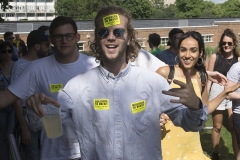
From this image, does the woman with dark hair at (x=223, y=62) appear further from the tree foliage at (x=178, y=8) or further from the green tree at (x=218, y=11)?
the green tree at (x=218, y=11)

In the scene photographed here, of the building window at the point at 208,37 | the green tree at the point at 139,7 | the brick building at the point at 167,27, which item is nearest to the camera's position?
the brick building at the point at 167,27

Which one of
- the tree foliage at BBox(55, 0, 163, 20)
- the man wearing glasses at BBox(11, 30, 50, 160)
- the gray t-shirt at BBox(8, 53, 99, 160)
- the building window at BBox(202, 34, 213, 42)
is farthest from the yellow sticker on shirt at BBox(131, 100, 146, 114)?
the tree foliage at BBox(55, 0, 163, 20)

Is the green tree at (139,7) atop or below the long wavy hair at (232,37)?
atop

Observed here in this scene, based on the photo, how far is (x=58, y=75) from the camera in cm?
399

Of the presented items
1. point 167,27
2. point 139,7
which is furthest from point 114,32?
point 139,7

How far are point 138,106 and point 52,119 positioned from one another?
549 mm

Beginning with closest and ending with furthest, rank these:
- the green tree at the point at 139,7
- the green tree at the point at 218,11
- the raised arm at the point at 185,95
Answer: the raised arm at the point at 185,95 < the green tree at the point at 139,7 < the green tree at the point at 218,11

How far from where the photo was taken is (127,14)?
2.81 m

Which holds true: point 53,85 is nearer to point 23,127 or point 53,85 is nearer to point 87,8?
point 23,127

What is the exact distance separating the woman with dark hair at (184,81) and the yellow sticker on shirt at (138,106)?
1413mm

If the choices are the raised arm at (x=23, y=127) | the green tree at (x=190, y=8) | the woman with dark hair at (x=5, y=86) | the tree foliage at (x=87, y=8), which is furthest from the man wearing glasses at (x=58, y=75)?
the green tree at (x=190, y=8)

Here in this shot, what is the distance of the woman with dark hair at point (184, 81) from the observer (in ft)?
13.4

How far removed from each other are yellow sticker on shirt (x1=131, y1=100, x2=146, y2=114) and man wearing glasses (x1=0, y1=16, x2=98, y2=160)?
1.24 metres

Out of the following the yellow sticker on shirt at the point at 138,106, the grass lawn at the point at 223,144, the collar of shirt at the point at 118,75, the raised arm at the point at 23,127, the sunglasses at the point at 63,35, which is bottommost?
the grass lawn at the point at 223,144
